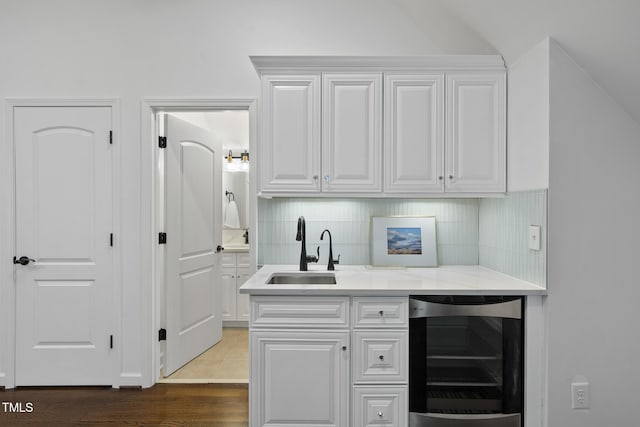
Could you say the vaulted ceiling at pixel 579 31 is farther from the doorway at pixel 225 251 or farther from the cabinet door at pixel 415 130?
the doorway at pixel 225 251

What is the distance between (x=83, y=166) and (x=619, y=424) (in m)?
3.61

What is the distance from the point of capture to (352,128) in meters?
2.46

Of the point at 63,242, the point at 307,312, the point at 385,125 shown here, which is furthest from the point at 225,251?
the point at 385,125

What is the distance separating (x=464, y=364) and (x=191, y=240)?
227cm

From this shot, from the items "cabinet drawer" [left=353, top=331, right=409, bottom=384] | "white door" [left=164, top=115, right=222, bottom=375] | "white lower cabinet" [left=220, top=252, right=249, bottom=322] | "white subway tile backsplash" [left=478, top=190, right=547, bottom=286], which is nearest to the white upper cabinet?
"white subway tile backsplash" [left=478, top=190, right=547, bottom=286]

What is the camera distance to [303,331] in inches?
83.7

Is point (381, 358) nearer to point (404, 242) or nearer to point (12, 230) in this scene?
point (404, 242)

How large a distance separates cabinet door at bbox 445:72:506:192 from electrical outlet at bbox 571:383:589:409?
1110mm

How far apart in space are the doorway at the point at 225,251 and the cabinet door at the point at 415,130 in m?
1.00

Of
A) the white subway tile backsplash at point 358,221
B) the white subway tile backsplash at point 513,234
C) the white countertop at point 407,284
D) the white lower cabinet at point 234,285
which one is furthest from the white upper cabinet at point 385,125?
the white lower cabinet at point 234,285

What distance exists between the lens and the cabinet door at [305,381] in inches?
83.3

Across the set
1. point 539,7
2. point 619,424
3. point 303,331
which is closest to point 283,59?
point 539,7

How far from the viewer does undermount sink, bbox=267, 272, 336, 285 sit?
2596 millimetres

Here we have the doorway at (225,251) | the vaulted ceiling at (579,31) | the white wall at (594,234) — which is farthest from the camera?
the doorway at (225,251)
